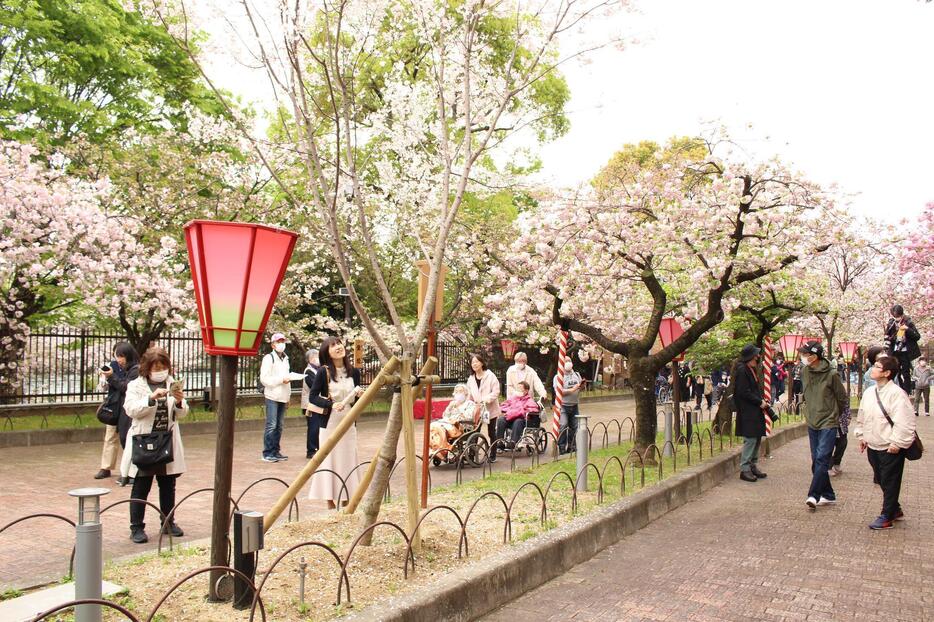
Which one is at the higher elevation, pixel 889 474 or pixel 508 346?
pixel 508 346

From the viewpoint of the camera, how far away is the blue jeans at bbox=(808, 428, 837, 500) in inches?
338

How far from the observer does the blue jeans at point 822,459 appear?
8578mm

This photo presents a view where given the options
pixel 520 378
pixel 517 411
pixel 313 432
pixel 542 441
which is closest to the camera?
pixel 313 432

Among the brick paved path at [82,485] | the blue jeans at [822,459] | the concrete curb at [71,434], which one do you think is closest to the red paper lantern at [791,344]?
the brick paved path at [82,485]

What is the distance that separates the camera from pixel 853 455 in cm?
1434

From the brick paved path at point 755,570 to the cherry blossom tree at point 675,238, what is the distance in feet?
9.54

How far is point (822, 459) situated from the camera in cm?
867

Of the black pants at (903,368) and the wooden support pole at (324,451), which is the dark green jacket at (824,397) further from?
the wooden support pole at (324,451)

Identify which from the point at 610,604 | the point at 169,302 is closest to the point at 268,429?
the point at 169,302

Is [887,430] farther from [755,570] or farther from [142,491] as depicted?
[142,491]

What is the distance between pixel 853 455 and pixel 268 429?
11.4 metres

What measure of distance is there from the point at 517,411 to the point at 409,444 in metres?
7.19

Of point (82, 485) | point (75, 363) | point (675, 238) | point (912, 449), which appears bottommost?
point (82, 485)

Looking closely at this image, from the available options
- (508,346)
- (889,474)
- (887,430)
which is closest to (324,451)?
(887,430)
